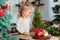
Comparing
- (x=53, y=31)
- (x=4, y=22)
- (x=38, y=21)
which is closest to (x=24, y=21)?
(x=38, y=21)

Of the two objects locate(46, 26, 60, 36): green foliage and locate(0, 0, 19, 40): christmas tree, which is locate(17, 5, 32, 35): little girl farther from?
locate(0, 0, 19, 40): christmas tree

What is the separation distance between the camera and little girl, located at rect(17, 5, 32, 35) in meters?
1.63

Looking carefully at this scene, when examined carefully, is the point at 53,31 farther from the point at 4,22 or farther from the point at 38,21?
the point at 4,22

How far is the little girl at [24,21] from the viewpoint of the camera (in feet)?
5.33

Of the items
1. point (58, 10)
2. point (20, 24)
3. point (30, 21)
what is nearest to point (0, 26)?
point (20, 24)

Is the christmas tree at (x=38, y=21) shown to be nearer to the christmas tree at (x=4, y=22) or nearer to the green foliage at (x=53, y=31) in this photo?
the green foliage at (x=53, y=31)

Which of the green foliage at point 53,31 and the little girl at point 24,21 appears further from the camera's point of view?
the green foliage at point 53,31

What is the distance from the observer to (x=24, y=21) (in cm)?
163

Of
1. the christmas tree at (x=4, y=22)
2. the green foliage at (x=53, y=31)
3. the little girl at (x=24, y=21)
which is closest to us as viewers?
the christmas tree at (x=4, y=22)

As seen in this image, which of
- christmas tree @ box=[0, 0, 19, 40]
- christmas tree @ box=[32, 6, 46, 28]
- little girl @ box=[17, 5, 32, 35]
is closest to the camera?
christmas tree @ box=[0, 0, 19, 40]

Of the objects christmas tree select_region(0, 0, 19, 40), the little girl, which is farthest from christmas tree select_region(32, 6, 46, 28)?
christmas tree select_region(0, 0, 19, 40)

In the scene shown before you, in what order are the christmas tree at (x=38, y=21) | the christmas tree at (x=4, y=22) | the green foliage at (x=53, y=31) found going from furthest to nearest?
the green foliage at (x=53, y=31), the christmas tree at (x=38, y=21), the christmas tree at (x=4, y=22)

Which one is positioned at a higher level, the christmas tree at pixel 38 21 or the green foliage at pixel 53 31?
the christmas tree at pixel 38 21

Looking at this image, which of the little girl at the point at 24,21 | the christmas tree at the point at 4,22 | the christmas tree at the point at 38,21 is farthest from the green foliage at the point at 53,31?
the christmas tree at the point at 4,22
